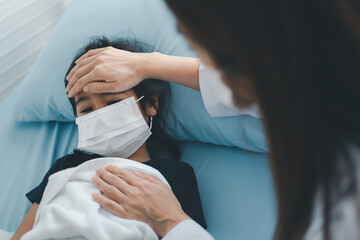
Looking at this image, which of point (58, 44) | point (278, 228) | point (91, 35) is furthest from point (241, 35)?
point (58, 44)

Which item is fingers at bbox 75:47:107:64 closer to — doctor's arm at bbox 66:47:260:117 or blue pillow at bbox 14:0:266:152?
doctor's arm at bbox 66:47:260:117

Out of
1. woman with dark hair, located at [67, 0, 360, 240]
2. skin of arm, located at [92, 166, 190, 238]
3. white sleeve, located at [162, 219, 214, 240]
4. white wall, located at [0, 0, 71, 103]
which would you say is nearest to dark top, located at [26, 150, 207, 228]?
skin of arm, located at [92, 166, 190, 238]

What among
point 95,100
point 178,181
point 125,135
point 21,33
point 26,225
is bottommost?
point 26,225

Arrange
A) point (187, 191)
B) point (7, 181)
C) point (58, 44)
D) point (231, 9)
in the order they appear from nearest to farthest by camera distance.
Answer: point (231, 9)
point (187, 191)
point (7, 181)
point (58, 44)

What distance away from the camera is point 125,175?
104cm

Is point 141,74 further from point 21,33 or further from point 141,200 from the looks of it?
point 21,33

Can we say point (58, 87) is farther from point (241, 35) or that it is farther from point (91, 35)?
point (241, 35)

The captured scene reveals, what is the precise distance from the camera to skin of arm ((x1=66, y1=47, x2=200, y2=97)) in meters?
1.13

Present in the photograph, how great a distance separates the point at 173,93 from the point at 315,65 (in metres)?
0.89

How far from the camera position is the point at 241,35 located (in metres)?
0.42

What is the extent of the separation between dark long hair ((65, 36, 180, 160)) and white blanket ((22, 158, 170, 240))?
24 centimetres

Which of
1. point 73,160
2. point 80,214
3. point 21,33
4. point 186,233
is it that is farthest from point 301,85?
point 21,33

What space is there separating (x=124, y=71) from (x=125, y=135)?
0.72 ft

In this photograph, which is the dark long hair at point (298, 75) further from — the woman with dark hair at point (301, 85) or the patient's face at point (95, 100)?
the patient's face at point (95, 100)
